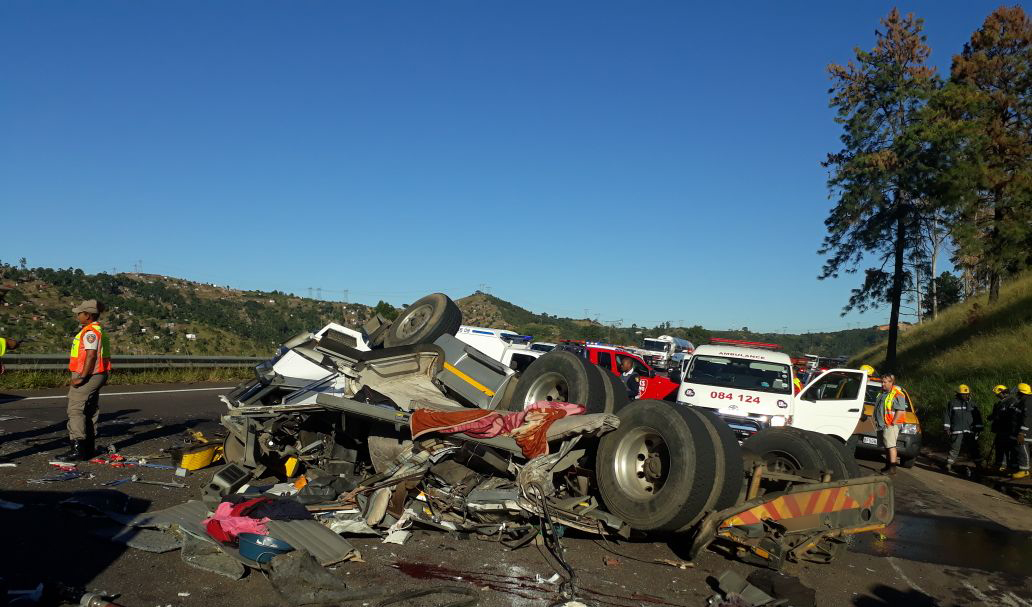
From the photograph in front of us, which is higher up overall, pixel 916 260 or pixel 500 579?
pixel 916 260

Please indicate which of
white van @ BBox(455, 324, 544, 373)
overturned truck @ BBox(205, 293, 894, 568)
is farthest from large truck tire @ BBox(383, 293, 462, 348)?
white van @ BBox(455, 324, 544, 373)

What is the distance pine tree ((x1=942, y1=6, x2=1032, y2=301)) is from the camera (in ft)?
88.6

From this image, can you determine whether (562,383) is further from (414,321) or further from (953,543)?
(953,543)

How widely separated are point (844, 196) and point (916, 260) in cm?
392

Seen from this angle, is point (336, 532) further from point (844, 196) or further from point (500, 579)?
point (844, 196)

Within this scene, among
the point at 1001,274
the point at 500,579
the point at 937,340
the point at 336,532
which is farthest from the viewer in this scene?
the point at 937,340

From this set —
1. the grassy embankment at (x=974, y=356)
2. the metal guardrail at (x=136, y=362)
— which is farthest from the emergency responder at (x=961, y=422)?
the metal guardrail at (x=136, y=362)

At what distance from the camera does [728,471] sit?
599cm

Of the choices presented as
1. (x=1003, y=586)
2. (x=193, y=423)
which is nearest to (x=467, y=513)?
(x=1003, y=586)

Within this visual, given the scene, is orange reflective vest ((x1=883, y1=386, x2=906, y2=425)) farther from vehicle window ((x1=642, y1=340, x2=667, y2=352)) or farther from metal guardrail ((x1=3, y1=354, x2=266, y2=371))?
vehicle window ((x1=642, y1=340, x2=667, y2=352))

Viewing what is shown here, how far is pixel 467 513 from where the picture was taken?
20.7 ft

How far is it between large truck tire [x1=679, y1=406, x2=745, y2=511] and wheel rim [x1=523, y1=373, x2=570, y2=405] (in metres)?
2.00

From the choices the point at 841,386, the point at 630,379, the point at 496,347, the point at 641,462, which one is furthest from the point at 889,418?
the point at 641,462

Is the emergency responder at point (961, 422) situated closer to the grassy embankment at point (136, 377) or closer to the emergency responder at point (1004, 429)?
the emergency responder at point (1004, 429)
